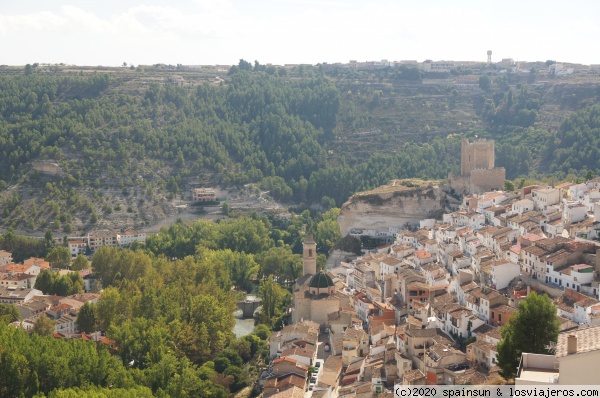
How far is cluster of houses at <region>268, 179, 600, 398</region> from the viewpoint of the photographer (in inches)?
1051

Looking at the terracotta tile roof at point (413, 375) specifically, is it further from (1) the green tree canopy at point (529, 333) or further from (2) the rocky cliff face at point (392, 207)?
(2) the rocky cliff face at point (392, 207)

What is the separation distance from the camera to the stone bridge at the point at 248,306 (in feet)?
144

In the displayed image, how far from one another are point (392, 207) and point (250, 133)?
33.9 meters

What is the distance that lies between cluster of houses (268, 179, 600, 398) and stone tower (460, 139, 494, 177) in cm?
642

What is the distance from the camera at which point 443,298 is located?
1255 inches

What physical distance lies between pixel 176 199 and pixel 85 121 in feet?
44.1

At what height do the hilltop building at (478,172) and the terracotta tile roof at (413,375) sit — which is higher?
the hilltop building at (478,172)

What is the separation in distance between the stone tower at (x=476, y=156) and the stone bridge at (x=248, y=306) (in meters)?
14.5

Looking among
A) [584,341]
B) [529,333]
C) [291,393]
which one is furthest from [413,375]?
[584,341]

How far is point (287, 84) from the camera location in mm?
95750

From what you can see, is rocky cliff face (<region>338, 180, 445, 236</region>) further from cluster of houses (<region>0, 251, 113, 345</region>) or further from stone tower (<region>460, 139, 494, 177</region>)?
cluster of houses (<region>0, 251, 113, 345</region>)

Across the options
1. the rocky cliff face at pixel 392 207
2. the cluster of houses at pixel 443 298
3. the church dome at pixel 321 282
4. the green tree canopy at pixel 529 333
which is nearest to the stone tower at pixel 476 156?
the rocky cliff face at pixel 392 207

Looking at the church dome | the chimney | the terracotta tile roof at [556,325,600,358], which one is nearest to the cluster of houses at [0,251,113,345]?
the church dome

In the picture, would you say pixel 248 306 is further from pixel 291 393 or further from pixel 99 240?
pixel 99 240
